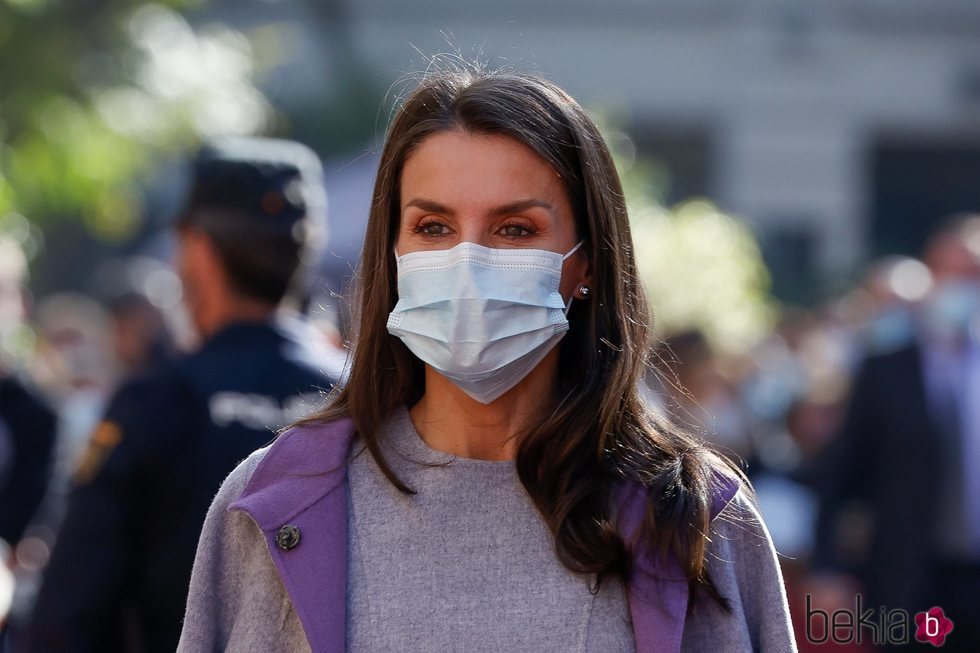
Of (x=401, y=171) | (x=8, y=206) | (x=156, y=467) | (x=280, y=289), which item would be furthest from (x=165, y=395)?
(x=8, y=206)

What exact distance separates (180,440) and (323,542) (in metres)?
1.15

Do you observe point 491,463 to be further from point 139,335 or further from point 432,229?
point 139,335

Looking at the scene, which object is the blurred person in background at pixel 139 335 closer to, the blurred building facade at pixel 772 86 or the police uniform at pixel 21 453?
the police uniform at pixel 21 453

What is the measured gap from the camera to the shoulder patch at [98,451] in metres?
3.69

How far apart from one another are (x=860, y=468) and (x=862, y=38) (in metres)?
22.3

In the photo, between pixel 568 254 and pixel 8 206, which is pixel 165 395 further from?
pixel 8 206

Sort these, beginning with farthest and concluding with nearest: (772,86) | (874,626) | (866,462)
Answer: (772,86) < (866,462) < (874,626)

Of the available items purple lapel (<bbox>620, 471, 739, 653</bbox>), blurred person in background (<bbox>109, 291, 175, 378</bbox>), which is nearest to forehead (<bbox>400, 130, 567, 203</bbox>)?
purple lapel (<bbox>620, 471, 739, 653</bbox>)

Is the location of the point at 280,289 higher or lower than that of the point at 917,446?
higher

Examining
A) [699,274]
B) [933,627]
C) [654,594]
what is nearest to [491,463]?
[654,594]

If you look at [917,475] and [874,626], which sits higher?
[874,626]

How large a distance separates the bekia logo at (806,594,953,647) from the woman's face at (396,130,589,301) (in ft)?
5.99

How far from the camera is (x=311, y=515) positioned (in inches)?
107

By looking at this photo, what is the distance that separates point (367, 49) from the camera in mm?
29000
